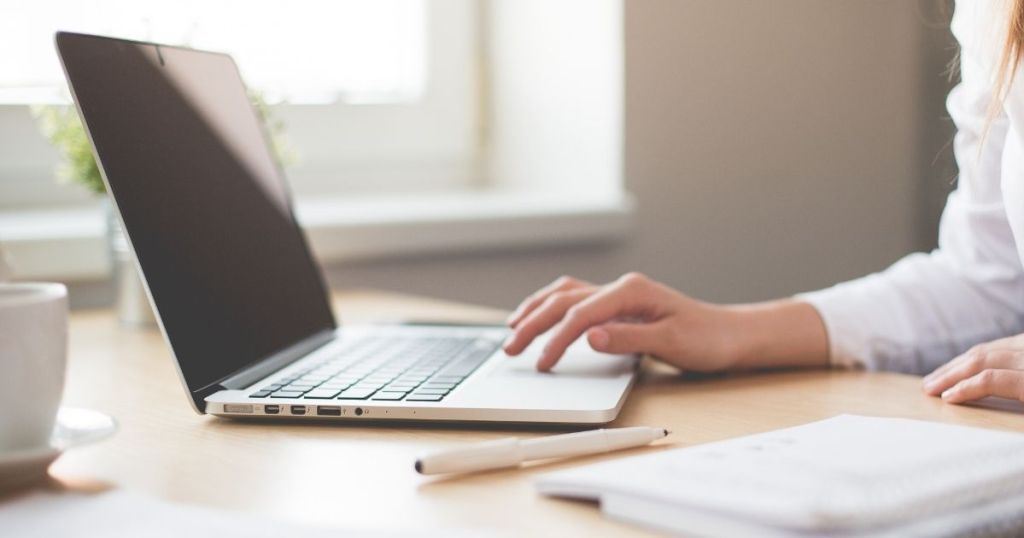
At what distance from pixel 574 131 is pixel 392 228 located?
39 centimetres

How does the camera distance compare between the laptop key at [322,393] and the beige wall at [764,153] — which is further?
the beige wall at [764,153]

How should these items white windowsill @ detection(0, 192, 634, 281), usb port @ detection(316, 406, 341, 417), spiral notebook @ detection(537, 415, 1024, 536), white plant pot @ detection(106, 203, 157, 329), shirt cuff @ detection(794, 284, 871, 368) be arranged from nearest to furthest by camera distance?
spiral notebook @ detection(537, 415, 1024, 536), usb port @ detection(316, 406, 341, 417), shirt cuff @ detection(794, 284, 871, 368), white plant pot @ detection(106, 203, 157, 329), white windowsill @ detection(0, 192, 634, 281)

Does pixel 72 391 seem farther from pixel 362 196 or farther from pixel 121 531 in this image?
pixel 362 196

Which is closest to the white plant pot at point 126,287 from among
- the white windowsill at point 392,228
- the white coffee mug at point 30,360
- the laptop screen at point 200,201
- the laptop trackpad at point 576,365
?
the white windowsill at point 392,228

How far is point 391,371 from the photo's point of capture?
778 millimetres

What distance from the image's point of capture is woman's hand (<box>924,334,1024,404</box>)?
696mm

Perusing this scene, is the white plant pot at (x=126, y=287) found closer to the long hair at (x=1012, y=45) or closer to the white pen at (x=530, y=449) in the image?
the white pen at (x=530, y=449)

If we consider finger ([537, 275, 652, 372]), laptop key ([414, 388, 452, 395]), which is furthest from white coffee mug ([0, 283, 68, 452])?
finger ([537, 275, 652, 372])

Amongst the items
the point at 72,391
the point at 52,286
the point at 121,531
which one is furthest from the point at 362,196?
the point at 121,531

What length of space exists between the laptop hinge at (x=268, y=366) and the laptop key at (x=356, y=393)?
8cm

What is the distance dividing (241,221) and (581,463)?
43cm

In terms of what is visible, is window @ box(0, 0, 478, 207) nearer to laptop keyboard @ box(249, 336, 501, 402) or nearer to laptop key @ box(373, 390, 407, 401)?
laptop keyboard @ box(249, 336, 501, 402)

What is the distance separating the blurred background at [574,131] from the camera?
1456 millimetres

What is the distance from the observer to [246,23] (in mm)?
1580
